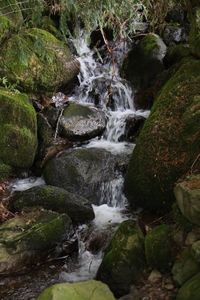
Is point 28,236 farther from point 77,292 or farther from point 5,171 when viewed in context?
point 5,171

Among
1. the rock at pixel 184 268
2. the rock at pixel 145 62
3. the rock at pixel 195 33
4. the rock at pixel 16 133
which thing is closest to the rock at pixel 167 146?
the rock at pixel 195 33

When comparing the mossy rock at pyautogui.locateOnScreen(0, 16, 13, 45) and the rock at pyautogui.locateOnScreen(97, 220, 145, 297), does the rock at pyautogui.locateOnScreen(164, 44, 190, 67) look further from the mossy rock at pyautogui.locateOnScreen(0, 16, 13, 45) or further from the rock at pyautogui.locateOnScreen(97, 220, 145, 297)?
the rock at pyautogui.locateOnScreen(97, 220, 145, 297)

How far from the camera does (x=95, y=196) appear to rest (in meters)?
6.96

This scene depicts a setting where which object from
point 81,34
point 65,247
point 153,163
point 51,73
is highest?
point 81,34

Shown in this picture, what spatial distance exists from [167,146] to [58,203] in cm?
185

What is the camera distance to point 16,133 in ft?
24.7

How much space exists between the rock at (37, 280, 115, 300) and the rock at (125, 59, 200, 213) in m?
1.83

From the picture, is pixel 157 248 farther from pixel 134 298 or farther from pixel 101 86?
pixel 101 86

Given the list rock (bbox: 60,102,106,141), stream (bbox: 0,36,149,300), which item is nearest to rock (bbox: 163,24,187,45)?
stream (bbox: 0,36,149,300)

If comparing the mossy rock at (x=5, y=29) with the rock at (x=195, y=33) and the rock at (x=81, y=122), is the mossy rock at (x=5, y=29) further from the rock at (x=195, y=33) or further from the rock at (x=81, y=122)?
the rock at (x=195, y=33)

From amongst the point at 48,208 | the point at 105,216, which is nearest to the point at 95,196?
the point at 105,216

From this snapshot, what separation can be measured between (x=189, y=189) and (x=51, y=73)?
602cm

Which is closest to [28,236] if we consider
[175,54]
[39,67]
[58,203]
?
[58,203]

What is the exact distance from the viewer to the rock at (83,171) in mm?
7055
